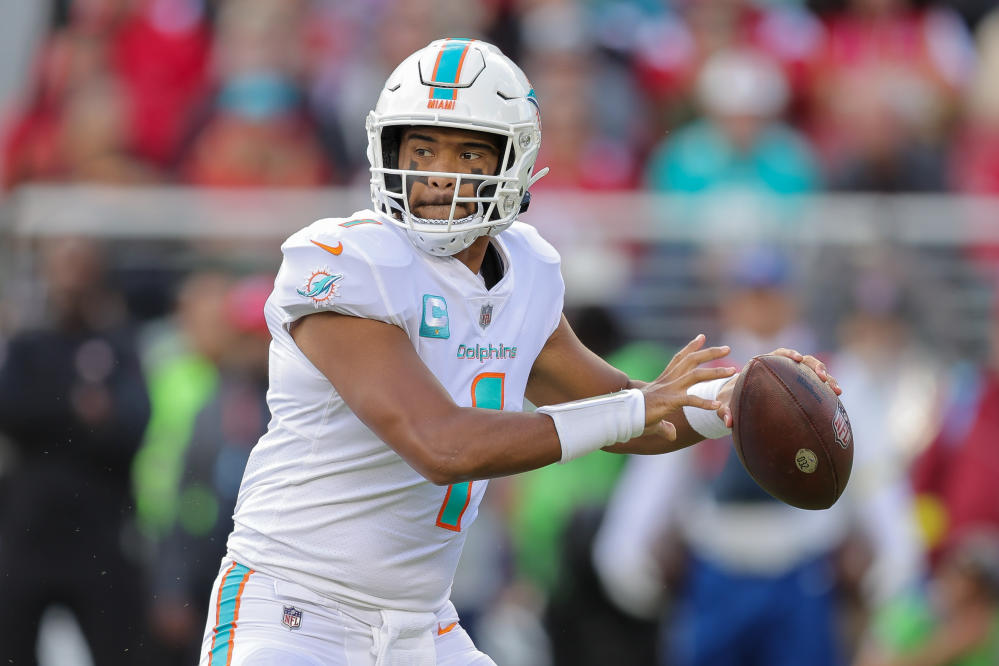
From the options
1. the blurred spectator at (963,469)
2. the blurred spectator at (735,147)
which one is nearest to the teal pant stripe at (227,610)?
the blurred spectator at (963,469)

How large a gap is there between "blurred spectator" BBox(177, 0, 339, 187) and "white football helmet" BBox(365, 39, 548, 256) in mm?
4594

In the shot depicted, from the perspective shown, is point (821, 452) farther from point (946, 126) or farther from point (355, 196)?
point (946, 126)

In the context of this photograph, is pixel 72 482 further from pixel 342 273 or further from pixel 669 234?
pixel 342 273

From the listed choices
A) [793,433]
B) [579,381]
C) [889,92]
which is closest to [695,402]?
[793,433]

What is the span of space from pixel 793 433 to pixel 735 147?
4.65 metres

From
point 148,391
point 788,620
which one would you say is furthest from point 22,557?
point 788,620

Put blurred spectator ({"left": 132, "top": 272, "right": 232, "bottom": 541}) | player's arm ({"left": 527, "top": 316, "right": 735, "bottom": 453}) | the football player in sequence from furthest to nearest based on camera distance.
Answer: blurred spectator ({"left": 132, "top": 272, "right": 232, "bottom": 541})
player's arm ({"left": 527, "top": 316, "right": 735, "bottom": 453})
the football player

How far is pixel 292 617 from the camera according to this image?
12.4 ft

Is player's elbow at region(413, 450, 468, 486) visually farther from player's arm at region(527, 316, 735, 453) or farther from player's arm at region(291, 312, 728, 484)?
player's arm at region(527, 316, 735, 453)

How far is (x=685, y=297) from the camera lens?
802 cm

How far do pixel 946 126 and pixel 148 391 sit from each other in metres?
4.48

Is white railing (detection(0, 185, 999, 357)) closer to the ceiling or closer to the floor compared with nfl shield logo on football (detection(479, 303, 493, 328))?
closer to the floor

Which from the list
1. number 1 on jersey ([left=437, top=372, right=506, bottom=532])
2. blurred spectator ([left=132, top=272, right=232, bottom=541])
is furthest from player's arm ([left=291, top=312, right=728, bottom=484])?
blurred spectator ([left=132, top=272, right=232, bottom=541])

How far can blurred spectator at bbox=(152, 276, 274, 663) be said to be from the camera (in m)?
6.96
